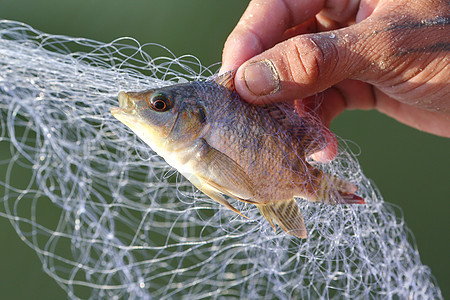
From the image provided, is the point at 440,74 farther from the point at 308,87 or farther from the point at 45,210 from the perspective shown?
the point at 45,210

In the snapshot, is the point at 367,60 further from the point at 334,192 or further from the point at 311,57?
the point at 334,192

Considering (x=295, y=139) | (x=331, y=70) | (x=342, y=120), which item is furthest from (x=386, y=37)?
(x=342, y=120)

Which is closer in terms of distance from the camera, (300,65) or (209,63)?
(300,65)

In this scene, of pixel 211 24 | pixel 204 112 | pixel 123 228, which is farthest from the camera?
pixel 211 24

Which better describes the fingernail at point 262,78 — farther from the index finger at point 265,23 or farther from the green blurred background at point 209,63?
the green blurred background at point 209,63

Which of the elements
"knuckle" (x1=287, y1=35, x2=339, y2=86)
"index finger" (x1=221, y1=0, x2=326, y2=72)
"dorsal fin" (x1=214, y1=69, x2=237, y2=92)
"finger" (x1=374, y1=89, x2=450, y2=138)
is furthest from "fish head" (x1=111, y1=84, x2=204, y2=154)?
"finger" (x1=374, y1=89, x2=450, y2=138)

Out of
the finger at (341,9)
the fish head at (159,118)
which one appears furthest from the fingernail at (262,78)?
the finger at (341,9)

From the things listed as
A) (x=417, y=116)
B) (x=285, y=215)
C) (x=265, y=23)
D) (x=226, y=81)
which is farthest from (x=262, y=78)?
(x=417, y=116)
